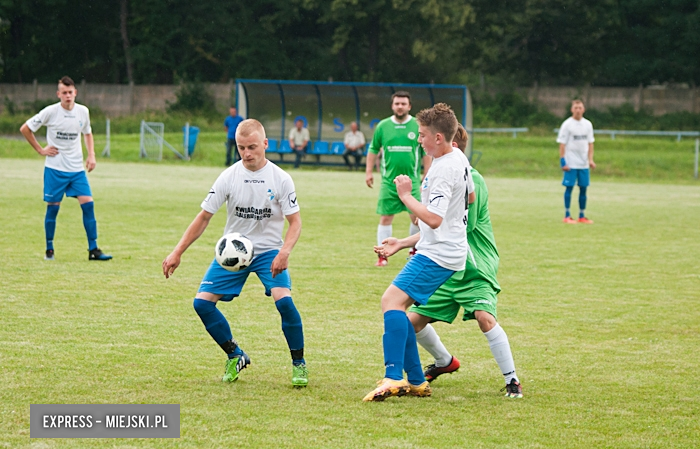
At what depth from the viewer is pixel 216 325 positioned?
544 cm

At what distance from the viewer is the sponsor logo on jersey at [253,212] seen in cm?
542

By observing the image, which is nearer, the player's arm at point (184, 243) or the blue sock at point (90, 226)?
the player's arm at point (184, 243)

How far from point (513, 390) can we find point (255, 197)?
180cm

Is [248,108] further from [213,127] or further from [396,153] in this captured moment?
[396,153]

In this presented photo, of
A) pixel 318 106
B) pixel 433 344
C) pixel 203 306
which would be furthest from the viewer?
pixel 318 106

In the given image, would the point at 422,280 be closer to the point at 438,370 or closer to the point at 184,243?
the point at 438,370

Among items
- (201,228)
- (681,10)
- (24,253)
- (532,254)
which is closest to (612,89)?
(681,10)

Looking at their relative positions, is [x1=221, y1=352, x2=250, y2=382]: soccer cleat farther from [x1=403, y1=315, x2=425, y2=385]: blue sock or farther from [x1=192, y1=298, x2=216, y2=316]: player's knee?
[x1=403, y1=315, x2=425, y2=385]: blue sock

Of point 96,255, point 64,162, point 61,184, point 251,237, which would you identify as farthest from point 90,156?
point 251,237

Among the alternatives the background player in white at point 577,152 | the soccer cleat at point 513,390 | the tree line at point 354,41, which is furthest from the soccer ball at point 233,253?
the tree line at point 354,41

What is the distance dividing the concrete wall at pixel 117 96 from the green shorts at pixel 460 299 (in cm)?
4434

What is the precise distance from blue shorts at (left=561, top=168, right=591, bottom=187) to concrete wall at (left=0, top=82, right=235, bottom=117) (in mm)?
34227

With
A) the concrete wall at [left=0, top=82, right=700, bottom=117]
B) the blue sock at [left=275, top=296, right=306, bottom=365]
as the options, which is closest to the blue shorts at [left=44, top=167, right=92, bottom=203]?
the blue sock at [left=275, top=296, right=306, bottom=365]

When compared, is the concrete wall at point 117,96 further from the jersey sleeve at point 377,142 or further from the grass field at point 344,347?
the jersey sleeve at point 377,142
